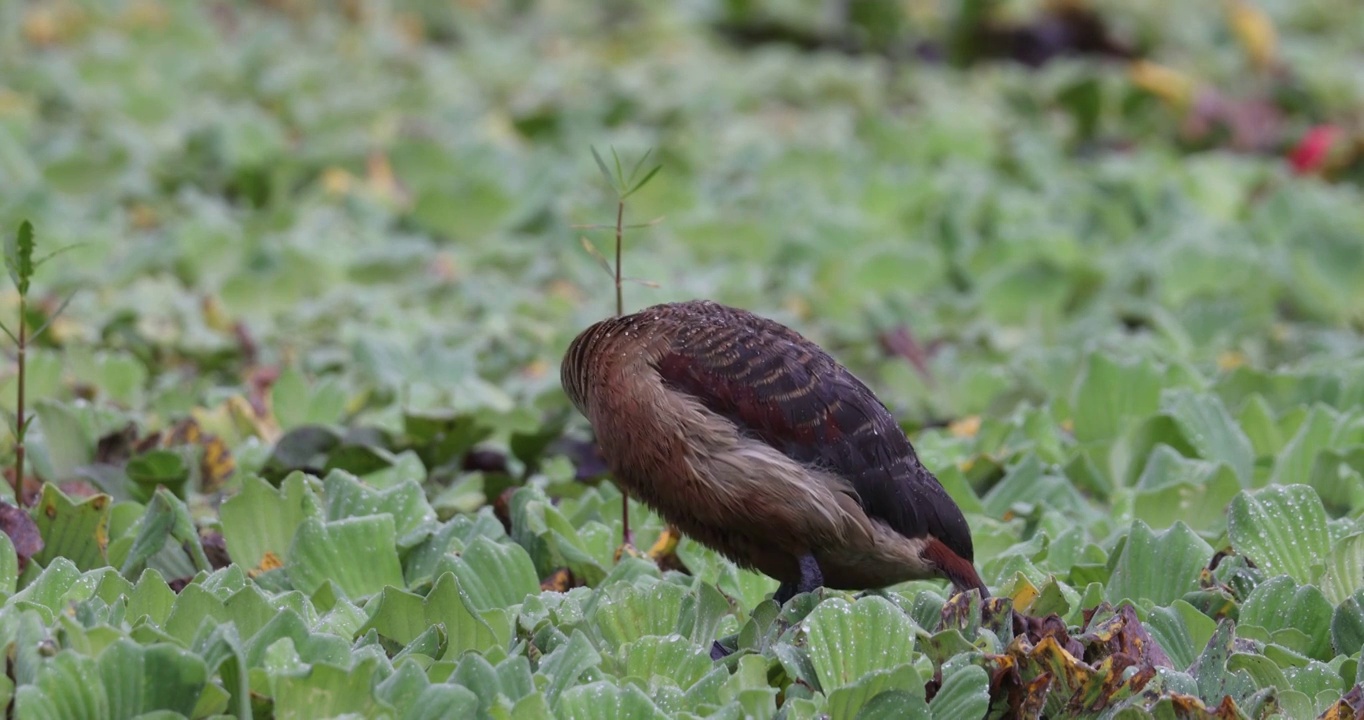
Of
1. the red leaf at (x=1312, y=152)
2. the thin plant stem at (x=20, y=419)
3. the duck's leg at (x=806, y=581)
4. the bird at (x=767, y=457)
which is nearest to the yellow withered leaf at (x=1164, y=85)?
the red leaf at (x=1312, y=152)

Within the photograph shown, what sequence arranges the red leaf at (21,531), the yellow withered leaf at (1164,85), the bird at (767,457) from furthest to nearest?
the yellow withered leaf at (1164,85), the red leaf at (21,531), the bird at (767,457)

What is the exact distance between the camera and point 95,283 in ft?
17.0

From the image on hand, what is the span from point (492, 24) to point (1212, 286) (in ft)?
15.8

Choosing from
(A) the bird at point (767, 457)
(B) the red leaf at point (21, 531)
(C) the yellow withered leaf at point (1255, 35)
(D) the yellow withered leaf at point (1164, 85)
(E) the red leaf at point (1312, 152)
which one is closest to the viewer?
(A) the bird at point (767, 457)

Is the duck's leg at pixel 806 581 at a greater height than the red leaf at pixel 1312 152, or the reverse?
the duck's leg at pixel 806 581

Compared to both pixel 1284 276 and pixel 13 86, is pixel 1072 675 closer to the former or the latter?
pixel 1284 276

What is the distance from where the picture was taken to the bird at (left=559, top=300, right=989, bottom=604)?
290cm

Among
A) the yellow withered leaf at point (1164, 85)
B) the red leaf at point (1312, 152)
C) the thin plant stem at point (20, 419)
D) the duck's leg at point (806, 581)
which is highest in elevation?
the thin plant stem at point (20, 419)

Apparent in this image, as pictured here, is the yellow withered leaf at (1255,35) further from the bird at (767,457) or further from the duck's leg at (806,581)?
the duck's leg at (806,581)

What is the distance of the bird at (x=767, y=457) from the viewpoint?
→ 9.51 feet

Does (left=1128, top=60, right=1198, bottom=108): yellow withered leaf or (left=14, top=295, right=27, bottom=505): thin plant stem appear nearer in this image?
(left=14, top=295, right=27, bottom=505): thin plant stem

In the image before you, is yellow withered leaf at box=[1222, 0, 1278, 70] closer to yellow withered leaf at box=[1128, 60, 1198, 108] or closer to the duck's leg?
yellow withered leaf at box=[1128, 60, 1198, 108]

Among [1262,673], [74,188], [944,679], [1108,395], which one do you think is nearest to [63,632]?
[944,679]

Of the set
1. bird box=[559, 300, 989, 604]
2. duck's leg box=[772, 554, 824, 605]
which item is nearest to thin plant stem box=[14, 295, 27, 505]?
bird box=[559, 300, 989, 604]
